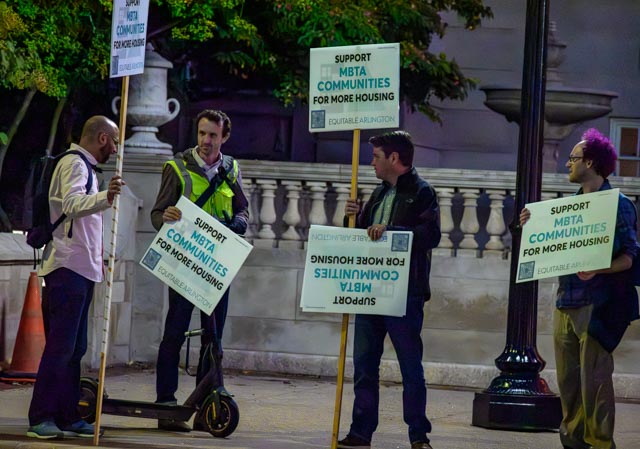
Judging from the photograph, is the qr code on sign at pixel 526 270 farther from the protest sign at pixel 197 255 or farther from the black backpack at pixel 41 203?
the black backpack at pixel 41 203

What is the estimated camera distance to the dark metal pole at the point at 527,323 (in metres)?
10.1

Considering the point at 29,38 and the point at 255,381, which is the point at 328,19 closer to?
the point at 29,38

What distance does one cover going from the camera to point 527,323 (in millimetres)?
10172

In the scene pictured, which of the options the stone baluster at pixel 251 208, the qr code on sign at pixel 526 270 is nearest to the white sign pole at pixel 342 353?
the qr code on sign at pixel 526 270

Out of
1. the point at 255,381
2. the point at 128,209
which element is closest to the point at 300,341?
the point at 255,381

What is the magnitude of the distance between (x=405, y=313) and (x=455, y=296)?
15.3 feet

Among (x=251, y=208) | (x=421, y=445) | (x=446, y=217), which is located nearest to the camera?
(x=421, y=445)

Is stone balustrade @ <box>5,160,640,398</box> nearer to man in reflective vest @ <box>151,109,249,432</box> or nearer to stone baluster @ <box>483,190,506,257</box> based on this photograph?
stone baluster @ <box>483,190,506,257</box>

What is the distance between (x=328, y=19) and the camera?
1510 cm

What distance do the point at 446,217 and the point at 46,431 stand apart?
5412 millimetres

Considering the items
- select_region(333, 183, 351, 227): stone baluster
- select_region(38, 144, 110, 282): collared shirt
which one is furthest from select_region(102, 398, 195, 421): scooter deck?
select_region(333, 183, 351, 227): stone baluster

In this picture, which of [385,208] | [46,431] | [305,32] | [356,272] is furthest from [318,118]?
[305,32]

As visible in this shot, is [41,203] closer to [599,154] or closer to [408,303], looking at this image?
[408,303]

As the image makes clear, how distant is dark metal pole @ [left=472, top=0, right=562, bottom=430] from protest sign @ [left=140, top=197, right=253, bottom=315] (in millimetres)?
2228
